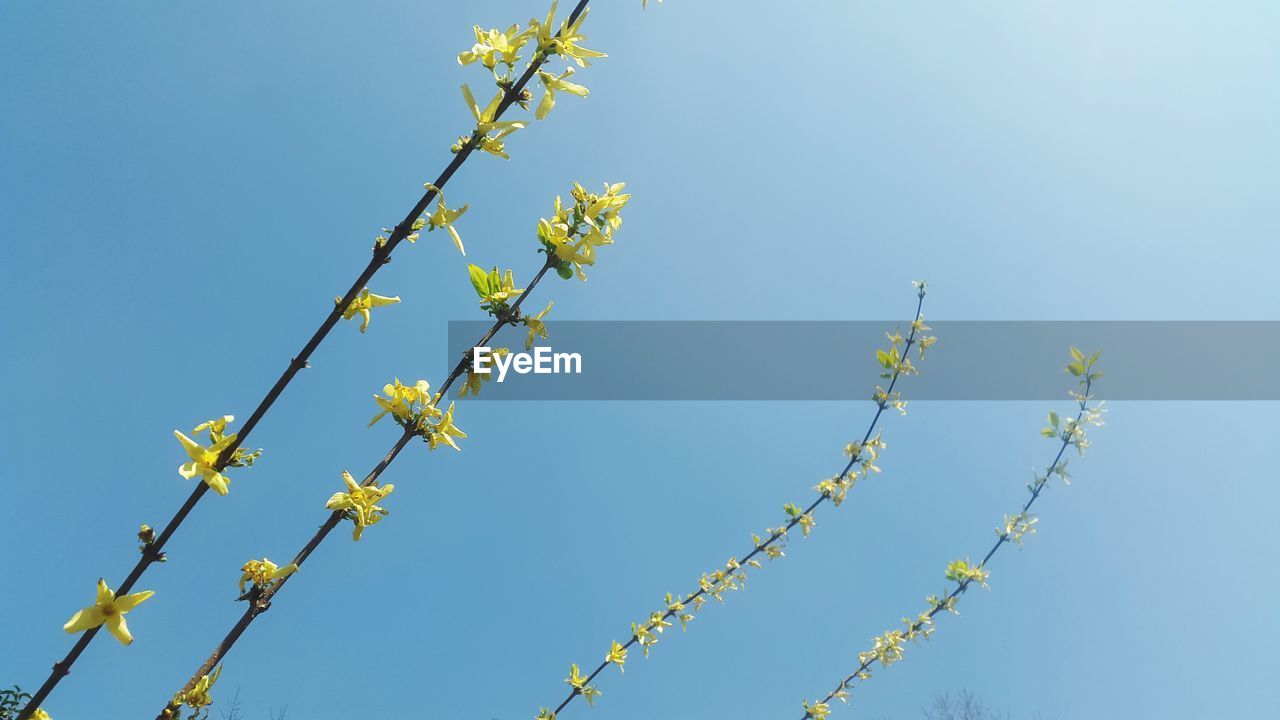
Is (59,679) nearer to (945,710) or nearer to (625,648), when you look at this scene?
(625,648)

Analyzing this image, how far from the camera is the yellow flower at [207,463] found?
4.62ft

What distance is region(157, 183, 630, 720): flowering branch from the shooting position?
1416 mm

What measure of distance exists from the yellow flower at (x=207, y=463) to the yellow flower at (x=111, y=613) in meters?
0.24

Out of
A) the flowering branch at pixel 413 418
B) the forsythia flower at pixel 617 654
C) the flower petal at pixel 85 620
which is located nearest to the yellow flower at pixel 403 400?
A: the flowering branch at pixel 413 418

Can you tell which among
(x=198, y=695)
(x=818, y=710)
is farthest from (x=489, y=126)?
(x=818, y=710)

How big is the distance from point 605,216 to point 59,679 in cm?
170

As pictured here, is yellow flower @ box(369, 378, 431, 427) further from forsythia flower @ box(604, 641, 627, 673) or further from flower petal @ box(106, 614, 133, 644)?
forsythia flower @ box(604, 641, 627, 673)

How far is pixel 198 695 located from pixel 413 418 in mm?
769

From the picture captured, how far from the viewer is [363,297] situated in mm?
1684

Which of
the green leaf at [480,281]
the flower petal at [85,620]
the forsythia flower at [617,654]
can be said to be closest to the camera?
the flower petal at [85,620]

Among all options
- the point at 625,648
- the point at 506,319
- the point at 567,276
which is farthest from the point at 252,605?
the point at 625,648

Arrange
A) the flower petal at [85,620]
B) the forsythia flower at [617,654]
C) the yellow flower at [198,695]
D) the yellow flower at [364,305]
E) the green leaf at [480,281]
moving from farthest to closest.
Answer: the forsythia flower at [617,654] < the green leaf at [480,281] < the yellow flower at [364,305] < the yellow flower at [198,695] < the flower petal at [85,620]

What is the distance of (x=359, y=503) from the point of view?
159 cm

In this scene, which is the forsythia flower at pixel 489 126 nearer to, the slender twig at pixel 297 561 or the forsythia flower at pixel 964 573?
the slender twig at pixel 297 561
